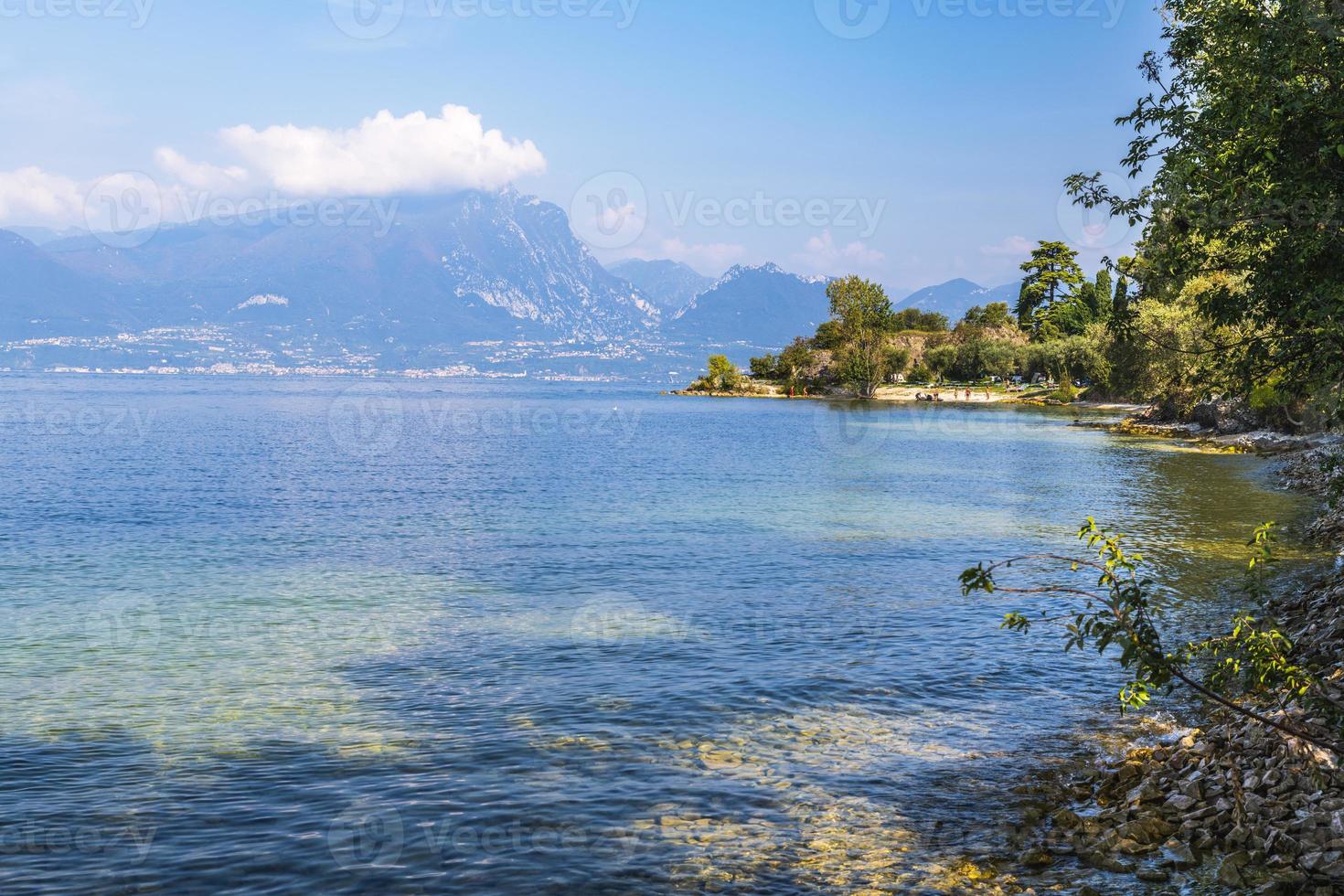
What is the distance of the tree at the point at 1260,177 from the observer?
14312 mm

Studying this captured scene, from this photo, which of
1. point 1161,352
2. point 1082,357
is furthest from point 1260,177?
point 1082,357

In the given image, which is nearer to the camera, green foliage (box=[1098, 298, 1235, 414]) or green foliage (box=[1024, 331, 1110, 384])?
green foliage (box=[1098, 298, 1235, 414])

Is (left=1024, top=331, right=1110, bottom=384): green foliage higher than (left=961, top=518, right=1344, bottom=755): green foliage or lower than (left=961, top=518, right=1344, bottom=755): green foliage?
higher

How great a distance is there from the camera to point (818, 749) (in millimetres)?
18375

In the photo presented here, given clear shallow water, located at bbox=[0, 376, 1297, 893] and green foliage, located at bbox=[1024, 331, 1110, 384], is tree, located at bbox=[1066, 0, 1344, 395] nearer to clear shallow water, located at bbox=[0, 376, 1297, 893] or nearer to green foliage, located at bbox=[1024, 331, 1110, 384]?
clear shallow water, located at bbox=[0, 376, 1297, 893]

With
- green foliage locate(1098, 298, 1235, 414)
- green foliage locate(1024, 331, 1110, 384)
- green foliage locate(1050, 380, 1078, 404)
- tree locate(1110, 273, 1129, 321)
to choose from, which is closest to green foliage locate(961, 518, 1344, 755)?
tree locate(1110, 273, 1129, 321)

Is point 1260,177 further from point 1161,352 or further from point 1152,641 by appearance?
point 1161,352

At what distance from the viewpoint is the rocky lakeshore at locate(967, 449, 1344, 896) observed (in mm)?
11883

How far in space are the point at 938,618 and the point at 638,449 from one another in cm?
7401

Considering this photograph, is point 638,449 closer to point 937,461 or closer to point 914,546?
point 937,461

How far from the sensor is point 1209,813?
1361 cm

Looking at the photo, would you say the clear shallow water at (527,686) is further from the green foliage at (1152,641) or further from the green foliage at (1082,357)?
the green foliage at (1082,357)

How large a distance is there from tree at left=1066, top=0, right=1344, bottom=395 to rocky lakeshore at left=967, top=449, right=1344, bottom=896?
151 inches

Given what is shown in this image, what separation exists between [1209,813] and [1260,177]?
10.6 meters
